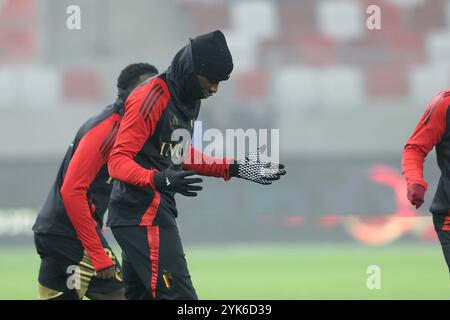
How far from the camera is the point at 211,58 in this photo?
18.7ft

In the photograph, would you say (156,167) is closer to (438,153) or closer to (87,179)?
(87,179)

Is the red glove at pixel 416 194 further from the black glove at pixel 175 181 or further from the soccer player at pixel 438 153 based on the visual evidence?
the black glove at pixel 175 181

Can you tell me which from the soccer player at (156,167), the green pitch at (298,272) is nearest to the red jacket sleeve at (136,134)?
the soccer player at (156,167)

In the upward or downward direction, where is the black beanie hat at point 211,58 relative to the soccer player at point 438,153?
upward

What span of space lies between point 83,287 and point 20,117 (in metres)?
18.3

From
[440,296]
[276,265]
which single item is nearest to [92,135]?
[440,296]

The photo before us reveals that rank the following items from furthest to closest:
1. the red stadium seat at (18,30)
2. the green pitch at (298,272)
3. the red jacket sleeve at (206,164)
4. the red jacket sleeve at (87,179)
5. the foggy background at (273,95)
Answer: the red stadium seat at (18,30)
the foggy background at (273,95)
the green pitch at (298,272)
the red jacket sleeve at (87,179)
the red jacket sleeve at (206,164)

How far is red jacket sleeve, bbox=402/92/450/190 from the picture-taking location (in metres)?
6.10

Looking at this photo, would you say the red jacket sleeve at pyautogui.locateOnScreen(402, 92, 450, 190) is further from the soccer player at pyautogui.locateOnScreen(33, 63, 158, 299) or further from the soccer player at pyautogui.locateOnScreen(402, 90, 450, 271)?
the soccer player at pyautogui.locateOnScreen(33, 63, 158, 299)

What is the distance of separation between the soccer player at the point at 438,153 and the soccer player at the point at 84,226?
1864mm

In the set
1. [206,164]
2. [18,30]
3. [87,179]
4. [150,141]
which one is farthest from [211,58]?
[18,30]

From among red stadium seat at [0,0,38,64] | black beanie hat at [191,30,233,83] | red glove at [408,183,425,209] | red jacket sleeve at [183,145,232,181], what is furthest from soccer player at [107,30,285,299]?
red stadium seat at [0,0,38,64]

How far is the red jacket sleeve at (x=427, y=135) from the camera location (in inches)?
240

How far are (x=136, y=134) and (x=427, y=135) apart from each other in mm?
1795
